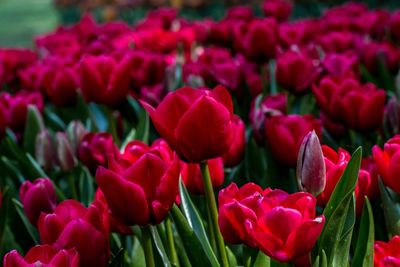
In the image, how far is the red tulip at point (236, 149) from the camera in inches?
52.7

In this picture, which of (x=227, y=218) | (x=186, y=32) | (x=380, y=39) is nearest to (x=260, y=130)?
(x=227, y=218)

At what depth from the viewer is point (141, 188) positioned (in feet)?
3.21

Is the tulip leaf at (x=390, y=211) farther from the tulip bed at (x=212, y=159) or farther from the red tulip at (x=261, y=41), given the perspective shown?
the red tulip at (x=261, y=41)

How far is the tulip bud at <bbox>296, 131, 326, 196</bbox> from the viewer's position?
1.01m

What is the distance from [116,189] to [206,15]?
624cm

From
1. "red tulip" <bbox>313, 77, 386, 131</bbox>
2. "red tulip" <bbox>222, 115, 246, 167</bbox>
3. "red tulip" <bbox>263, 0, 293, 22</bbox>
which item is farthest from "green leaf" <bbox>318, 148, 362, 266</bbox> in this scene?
"red tulip" <bbox>263, 0, 293, 22</bbox>

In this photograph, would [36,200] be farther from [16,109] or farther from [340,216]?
[16,109]

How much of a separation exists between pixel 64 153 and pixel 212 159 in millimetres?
467

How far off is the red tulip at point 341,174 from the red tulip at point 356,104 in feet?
0.79

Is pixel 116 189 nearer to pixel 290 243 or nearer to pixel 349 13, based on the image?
pixel 290 243

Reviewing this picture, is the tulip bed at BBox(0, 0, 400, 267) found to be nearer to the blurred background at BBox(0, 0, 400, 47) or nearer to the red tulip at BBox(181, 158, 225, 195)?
the red tulip at BBox(181, 158, 225, 195)

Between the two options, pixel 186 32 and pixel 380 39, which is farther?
pixel 186 32

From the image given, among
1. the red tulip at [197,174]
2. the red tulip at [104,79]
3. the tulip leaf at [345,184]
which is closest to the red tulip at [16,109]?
the red tulip at [104,79]

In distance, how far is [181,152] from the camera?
1033mm
